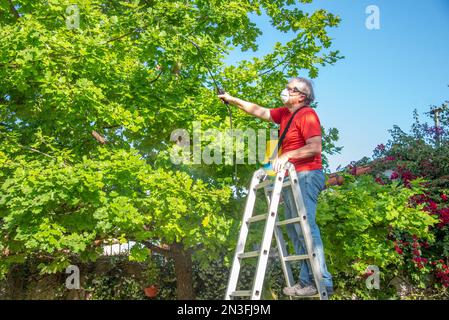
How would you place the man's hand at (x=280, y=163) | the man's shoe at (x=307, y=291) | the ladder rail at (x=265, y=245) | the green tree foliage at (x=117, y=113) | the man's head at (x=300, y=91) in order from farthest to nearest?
1. the green tree foliage at (x=117, y=113)
2. the man's head at (x=300, y=91)
3. the man's hand at (x=280, y=163)
4. the man's shoe at (x=307, y=291)
5. the ladder rail at (x=265, y=245)

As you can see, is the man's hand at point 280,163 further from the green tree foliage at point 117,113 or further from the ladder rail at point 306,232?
the green tree foliage at point 117,113

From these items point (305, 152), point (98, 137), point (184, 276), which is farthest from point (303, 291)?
point (184, 276)

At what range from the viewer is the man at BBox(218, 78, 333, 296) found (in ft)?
14.9

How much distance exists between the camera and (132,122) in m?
7.47

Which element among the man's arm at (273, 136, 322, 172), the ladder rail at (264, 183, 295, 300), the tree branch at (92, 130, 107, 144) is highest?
the tree branch at (92, 130, 107, 144)

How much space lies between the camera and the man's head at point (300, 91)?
16.8ft

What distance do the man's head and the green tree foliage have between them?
2.42 meters

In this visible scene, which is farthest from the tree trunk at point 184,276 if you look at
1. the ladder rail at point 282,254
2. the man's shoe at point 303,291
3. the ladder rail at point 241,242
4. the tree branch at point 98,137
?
the man's shoe at point 303,291

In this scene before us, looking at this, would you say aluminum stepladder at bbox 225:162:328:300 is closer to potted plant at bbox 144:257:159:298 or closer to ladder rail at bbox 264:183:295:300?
ladder rail at bbox 264:183:295:300

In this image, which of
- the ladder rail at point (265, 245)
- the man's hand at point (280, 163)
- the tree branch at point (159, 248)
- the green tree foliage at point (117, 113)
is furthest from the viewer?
the tree branch at point (159, 248)

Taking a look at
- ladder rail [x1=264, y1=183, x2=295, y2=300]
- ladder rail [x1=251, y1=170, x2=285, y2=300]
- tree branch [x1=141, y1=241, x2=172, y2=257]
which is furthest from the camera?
tree branch [x1=141, y1=241, x2=172, y2=257]

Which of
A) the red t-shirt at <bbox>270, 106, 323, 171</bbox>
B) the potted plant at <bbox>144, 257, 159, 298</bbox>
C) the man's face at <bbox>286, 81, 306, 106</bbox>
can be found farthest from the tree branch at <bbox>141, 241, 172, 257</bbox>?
the man's face at <bbox>286, 81, 306, 106</bbox>

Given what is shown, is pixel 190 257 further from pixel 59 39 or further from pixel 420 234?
pixel 59 39
